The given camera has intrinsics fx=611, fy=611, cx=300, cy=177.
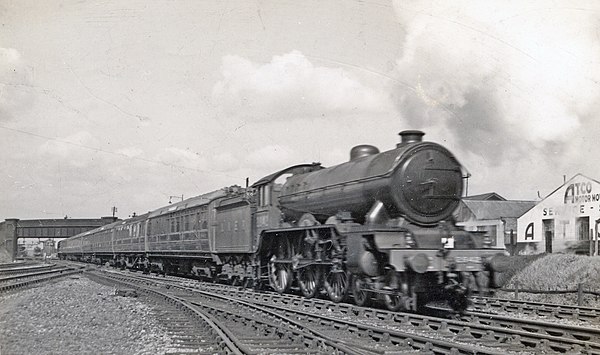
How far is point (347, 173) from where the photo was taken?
42.6ft

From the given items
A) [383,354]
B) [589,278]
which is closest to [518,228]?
[589,278]

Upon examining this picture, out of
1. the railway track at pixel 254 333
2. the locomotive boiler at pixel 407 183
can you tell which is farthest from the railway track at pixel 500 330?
the locomotive boiler at pixel 407 183

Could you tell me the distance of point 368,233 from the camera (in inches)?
435

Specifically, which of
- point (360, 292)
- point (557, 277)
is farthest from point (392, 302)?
point (557, 277)

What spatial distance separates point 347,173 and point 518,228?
29.3 meters

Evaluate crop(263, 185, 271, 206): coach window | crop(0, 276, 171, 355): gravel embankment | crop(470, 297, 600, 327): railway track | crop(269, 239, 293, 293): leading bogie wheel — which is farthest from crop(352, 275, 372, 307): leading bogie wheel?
crop(263, 185, 271, 206): coach window

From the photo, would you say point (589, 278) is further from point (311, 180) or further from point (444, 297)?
point (311, 180)

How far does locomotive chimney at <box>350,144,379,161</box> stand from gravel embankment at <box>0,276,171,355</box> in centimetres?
552

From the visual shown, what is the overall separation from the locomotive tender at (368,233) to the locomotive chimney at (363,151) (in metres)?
0.02

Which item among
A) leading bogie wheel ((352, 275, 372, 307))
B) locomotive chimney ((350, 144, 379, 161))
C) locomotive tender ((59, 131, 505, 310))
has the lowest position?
leading bogie wheel ((352, 275, 372, 307))

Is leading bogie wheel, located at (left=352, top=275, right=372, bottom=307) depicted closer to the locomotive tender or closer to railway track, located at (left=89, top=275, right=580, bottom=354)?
the locomotive tender

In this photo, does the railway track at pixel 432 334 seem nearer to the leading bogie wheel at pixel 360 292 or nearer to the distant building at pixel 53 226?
the leading bogie wheel at pixel 360 292

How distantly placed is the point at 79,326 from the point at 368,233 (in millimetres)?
5239

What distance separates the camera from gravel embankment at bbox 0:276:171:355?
26.7ft
